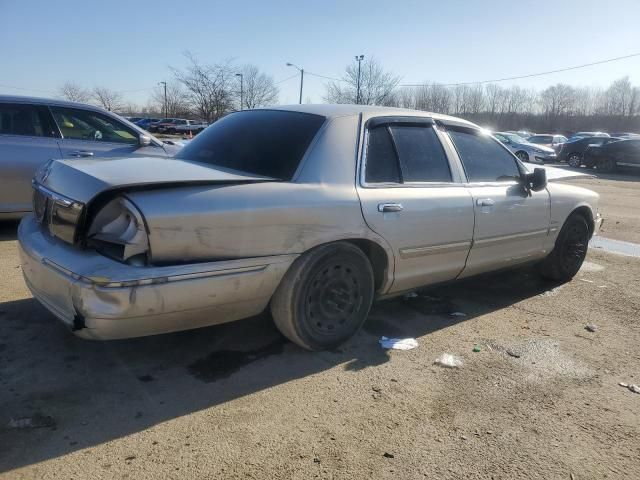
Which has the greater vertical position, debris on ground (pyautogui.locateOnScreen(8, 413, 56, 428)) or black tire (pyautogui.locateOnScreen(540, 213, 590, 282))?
black tire (pyautogui.locateOnScreen(540, 213, 590, 282))

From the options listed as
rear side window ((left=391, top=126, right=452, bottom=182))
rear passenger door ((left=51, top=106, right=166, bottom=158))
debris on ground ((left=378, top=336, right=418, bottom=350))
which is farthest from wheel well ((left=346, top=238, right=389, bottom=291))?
rear passenger door ((left=51, top=106, right=166, bottom=158))

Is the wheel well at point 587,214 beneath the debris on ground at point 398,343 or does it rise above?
above

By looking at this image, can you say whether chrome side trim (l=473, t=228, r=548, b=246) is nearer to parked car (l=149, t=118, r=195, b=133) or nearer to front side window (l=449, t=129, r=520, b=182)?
front side window (l=449, t=129, r=520, b=182)

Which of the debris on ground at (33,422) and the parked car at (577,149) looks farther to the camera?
the parked car at (577,149)

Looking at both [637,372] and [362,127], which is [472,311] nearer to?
[637,372]

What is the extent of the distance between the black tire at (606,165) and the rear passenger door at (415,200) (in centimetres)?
2210

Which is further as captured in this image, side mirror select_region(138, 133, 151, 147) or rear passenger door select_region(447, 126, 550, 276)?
side mirror select_region(138, 133, 151, 147)

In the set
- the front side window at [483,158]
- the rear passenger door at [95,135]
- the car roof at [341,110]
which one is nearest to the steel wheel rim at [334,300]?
the car roof at [341,110]

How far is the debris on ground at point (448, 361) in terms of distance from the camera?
132 inches

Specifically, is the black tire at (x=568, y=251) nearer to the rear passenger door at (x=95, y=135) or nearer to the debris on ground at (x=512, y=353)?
the debris on ground at (x=512, y=353)

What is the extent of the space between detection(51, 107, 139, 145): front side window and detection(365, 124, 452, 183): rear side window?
4.08 metres

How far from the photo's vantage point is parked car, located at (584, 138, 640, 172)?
22.1 meters

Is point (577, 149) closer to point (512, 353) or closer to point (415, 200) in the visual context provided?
point (512, 353)

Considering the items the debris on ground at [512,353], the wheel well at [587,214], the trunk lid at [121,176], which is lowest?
the debris on ground at [512,353]
